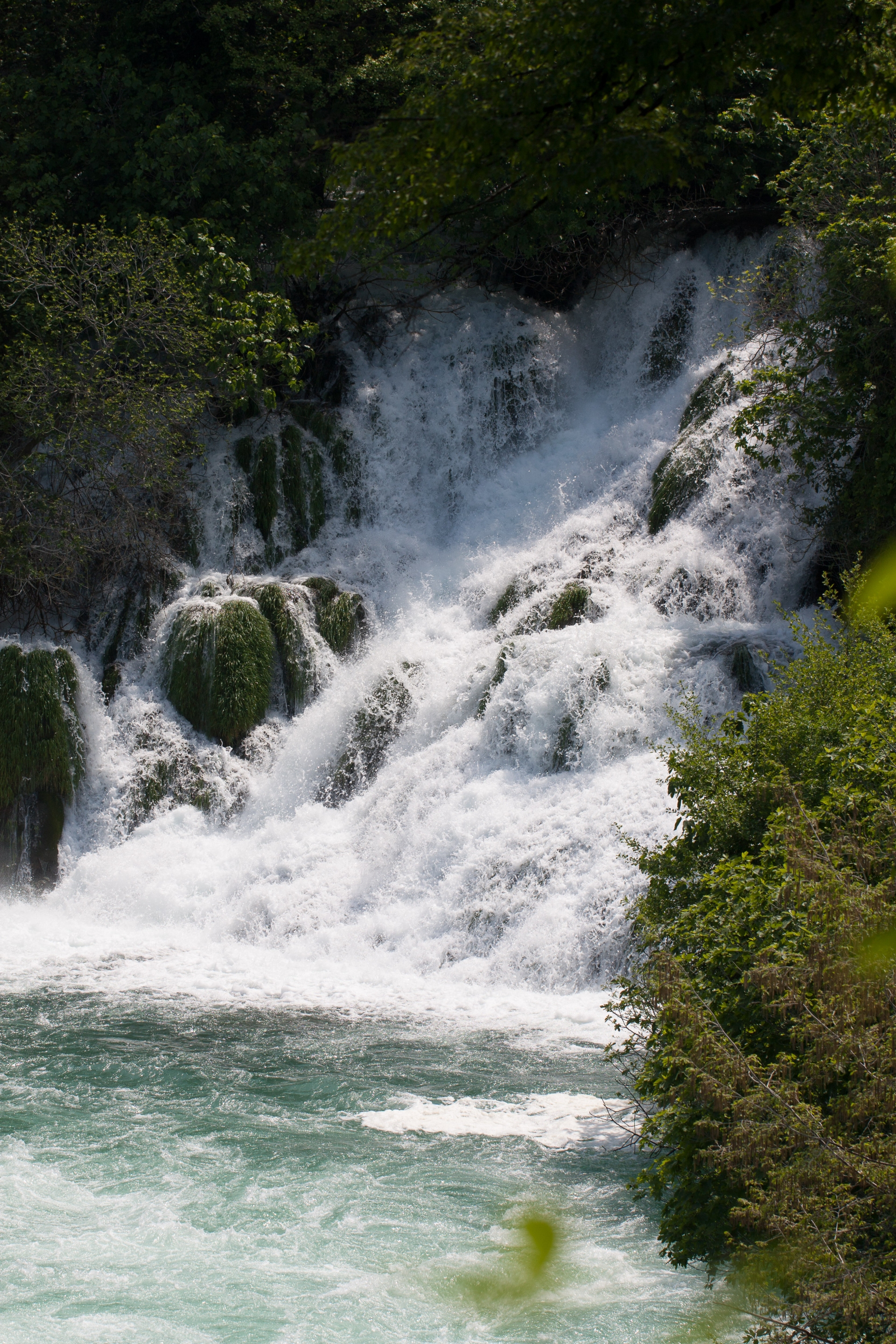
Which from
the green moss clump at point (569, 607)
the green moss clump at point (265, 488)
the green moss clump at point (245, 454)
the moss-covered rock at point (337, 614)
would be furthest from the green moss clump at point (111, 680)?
the green moss clump at point (569, 607)

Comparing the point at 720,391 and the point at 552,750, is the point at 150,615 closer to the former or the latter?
the point at 552,750

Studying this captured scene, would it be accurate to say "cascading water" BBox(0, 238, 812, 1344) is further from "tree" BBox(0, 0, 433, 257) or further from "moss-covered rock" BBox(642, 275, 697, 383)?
"tree" BBox(0, 0, 433, 257)

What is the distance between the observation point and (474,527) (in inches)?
717

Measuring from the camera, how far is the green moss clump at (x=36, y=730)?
15.0 metres

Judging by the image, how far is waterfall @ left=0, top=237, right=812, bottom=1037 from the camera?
37.7ft

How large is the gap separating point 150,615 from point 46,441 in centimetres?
325

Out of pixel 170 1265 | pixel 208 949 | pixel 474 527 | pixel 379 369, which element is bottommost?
pixel 208 949

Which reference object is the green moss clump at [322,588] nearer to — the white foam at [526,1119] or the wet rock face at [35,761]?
the wet rock face at [35,761]

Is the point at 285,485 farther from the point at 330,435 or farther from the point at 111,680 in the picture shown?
the point at 111,680

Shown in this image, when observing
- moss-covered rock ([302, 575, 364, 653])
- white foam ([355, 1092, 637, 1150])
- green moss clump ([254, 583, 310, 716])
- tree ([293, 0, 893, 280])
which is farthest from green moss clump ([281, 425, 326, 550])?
tree ([293, 0, 893, 280])

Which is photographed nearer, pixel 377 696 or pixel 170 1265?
pixel 170 1265

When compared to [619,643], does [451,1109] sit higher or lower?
lower

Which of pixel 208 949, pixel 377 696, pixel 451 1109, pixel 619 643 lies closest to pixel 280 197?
pixel 377 696

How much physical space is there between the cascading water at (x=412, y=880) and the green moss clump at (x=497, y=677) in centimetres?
Answer: 4
